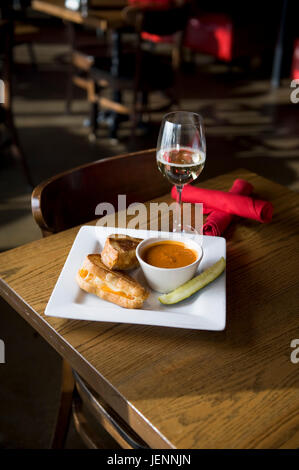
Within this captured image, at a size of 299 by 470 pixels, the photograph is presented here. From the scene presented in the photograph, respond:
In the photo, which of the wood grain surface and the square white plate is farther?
the wood grain surface

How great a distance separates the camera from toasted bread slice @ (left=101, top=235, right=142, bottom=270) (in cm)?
83

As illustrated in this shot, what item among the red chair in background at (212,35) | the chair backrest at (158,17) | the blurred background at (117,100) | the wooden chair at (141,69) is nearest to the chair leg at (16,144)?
the blurred background at (117,100)

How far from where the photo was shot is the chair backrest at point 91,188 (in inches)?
44.8

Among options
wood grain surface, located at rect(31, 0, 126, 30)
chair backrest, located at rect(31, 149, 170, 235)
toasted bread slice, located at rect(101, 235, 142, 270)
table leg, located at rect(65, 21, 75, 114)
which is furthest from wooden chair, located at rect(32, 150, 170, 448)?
table leg, located at rect(65, 21, 75, 114)

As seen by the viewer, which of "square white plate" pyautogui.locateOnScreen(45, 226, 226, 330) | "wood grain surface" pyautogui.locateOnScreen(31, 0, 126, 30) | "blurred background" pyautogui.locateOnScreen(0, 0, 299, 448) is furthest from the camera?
"wood grain surface" pyautogui.locateOnScreen(31, 0, 126, 30)

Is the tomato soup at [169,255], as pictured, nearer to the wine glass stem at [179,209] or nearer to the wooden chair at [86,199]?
the wine glass stem at [179,209]

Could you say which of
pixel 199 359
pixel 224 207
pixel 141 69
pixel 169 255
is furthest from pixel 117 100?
pixel 199 359

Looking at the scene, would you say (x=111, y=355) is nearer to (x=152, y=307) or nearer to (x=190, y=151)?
(x=152, y=307)

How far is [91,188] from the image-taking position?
1.28 meters

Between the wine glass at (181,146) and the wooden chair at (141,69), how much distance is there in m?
2.08

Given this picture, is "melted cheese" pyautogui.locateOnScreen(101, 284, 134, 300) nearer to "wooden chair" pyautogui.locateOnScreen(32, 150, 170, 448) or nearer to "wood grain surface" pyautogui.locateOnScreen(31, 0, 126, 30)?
"wooden chair" pyautogui.locateOnScreen(32, 150, 170, 448)

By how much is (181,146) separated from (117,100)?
2.88 m

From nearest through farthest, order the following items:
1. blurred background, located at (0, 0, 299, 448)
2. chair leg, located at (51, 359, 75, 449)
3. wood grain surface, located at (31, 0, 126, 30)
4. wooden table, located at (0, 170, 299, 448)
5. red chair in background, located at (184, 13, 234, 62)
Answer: wooden table, located at (0, 170, 299, 448) < chair leg, located at (51, 359, 75, 449) < blurred background, located at (0, 0, 299, 448) < wood grain surface, located at (31, 0, 126, 30) < red chair in background, located at (184, 13, 234, 62)

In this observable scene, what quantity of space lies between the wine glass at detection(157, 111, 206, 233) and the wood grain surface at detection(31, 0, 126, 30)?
7.50 ft
